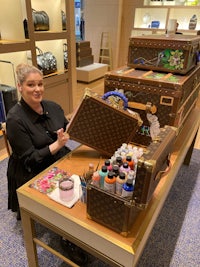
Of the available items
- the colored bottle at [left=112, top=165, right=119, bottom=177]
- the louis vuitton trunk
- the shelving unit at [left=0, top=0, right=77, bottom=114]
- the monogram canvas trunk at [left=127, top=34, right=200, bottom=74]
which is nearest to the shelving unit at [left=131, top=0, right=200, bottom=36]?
the shelving unit at [left=0, top=0, right=77, bottom=114]

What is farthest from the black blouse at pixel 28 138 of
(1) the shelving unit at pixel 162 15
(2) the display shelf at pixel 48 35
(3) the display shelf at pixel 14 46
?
(1) the shelving unit at pixel 162 15

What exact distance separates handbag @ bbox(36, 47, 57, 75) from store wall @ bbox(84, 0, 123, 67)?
310 centimetres

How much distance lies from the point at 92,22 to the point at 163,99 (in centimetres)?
560

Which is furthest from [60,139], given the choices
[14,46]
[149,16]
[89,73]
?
[149,16]

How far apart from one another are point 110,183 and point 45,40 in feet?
8.25

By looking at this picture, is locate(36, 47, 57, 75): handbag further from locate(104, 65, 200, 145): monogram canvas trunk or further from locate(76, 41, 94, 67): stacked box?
locate(76, 41, 94, 67): stacked box

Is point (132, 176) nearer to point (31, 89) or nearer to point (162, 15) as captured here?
point (31, 89)

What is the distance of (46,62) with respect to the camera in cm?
299

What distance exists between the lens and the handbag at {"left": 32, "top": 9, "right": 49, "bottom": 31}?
107 inches

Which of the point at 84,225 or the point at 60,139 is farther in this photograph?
the point at 60,139

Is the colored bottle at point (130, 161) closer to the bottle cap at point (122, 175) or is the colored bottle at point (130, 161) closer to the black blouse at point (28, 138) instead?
the bottle cap at point (122, 175)

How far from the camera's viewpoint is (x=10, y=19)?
101 inches

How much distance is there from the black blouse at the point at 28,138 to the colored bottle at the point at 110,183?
2.09 feet

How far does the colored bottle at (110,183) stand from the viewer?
80cm
